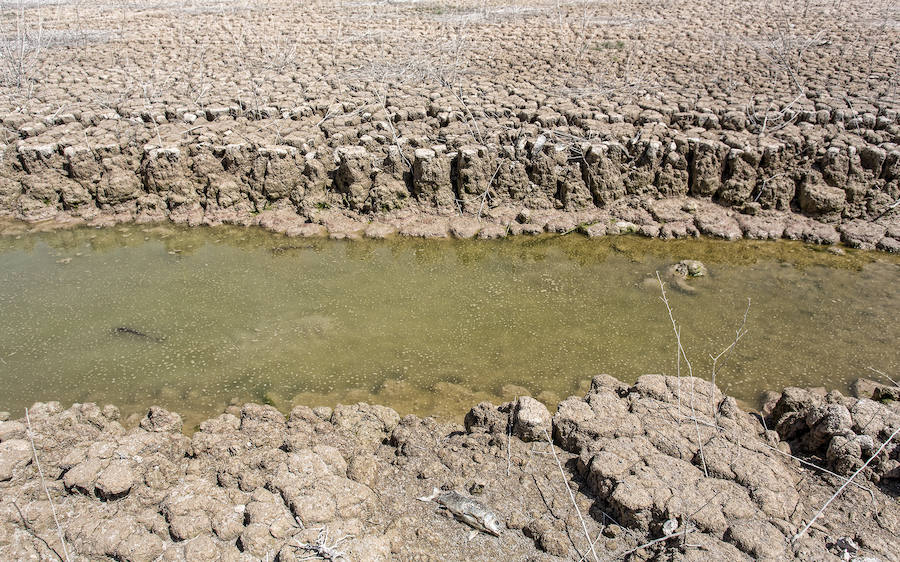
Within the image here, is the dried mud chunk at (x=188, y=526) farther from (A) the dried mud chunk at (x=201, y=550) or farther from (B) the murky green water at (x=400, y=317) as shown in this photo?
(B) the murky green water at (x=400, y=317)

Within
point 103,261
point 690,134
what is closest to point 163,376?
point 103,261

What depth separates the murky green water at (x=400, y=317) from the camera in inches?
205

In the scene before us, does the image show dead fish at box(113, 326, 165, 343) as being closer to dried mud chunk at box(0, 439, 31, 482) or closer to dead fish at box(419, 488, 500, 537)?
dried mud chunk at box(0, 439, 31, 482)

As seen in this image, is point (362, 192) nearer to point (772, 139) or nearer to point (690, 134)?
point (690, 134)

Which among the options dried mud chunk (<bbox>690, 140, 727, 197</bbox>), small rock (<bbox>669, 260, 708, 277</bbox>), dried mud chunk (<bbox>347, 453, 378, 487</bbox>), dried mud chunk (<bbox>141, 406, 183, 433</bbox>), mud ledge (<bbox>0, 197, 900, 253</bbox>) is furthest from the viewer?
dried mud chunk (<bbox>690, 140, 727, 197</bbox>)

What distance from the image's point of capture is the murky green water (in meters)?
5.21

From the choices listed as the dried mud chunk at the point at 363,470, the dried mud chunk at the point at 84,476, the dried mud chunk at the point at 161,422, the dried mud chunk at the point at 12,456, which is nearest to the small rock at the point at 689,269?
the dried mud chunk at the point at 363,470

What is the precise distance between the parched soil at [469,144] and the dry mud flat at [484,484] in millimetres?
3683

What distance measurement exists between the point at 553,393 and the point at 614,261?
2405 mm

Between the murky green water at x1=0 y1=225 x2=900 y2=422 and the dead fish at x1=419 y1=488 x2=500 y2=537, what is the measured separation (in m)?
1.50

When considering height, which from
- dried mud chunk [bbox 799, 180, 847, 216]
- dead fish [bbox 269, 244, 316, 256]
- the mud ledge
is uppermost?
dried mud chunk [bbox 799, 180, 847, 216]

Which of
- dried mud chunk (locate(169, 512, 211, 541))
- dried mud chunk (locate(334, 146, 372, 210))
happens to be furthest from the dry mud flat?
dried mud chunk (locate(334, 146, 372, 210))

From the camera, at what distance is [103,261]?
6941 mm

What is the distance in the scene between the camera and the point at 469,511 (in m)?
3.27
